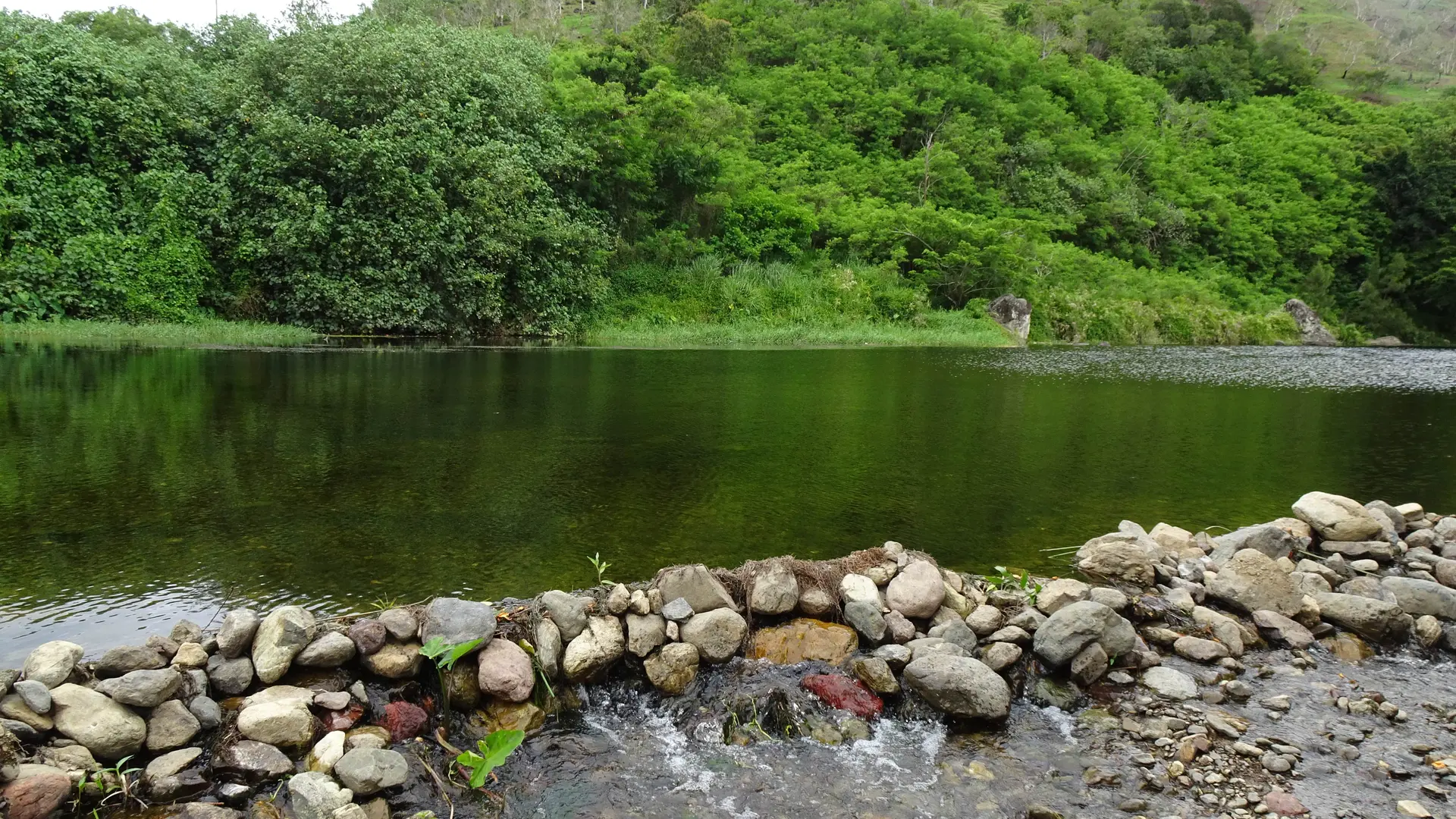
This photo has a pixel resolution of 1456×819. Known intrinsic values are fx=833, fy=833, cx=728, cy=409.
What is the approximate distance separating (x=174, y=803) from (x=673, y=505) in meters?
4.49

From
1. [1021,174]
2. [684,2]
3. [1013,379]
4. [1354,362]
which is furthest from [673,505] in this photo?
[684,2]

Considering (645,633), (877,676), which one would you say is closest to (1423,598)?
(877,676)

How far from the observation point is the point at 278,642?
3.84 meters

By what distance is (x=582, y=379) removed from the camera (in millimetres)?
16375

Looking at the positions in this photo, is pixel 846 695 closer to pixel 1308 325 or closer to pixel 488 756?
pixel 488 756

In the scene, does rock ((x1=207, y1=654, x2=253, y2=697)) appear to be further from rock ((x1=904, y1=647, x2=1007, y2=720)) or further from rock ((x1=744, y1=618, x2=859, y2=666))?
rock ((x1=904, y1=647, x2=1007, y2=720))

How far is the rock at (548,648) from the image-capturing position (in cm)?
417

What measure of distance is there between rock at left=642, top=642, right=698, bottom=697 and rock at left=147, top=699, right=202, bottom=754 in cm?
202

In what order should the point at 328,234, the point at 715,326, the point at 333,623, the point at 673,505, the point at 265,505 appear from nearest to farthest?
the point at 333,623 < the point at 265,505 < the point at 673,505 < the point at 328,234 < the point at 715,326

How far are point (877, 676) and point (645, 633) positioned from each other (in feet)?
4.06

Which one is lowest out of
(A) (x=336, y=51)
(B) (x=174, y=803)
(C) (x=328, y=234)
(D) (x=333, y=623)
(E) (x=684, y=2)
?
(B) (x=174, y=803)

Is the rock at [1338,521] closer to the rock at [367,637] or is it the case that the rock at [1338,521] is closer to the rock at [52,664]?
the rock at [367,637]

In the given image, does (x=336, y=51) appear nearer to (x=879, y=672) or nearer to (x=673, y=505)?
(x=673, y=505)

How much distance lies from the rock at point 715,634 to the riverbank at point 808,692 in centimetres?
1
